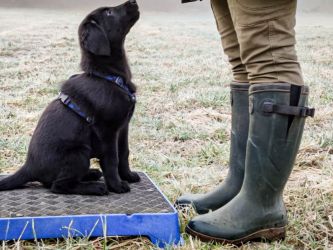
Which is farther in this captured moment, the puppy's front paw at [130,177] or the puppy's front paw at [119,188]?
the puppy's front paw at [130,177]

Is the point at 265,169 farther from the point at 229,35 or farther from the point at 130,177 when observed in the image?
the point at 130,177

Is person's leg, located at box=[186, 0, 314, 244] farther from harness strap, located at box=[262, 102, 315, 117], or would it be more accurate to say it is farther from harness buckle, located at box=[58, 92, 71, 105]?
harness buckle, located at box=[58, 92, 71, 105]

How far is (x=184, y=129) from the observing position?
4801 mm

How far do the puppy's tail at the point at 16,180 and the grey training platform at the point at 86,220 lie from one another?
228mm

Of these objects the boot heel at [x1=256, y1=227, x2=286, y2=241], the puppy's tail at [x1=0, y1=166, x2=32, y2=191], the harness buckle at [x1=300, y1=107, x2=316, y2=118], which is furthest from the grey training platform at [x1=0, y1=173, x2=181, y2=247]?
the harness buckle at [x1=300, y1=107, x2=316, y2=118]

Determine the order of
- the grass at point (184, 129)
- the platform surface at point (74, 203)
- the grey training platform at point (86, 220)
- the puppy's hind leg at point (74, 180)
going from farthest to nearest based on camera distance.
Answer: the puppy's hind leg at point (74, 180) → the grass at point (184, 129) → the platform surface at point (74, 203) → the grey training platform at point (86, 220)

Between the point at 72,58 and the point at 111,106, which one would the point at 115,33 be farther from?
the point at 72,58

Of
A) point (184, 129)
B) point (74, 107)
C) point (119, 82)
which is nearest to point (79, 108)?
point (74, 107)

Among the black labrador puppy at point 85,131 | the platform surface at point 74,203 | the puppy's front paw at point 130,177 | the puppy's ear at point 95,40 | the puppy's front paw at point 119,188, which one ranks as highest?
the puppy's ear at point 95,40

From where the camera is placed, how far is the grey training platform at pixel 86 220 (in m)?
2.25

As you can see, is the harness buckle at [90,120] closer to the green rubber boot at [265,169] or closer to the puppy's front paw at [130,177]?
the puppy's front paw at [130,177]

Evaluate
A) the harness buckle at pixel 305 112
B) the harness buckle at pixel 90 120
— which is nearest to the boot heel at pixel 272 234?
the harness buckle at pixel 305 112

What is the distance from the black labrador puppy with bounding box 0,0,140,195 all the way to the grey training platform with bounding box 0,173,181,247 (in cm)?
26

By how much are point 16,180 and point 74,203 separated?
0.44 metres
